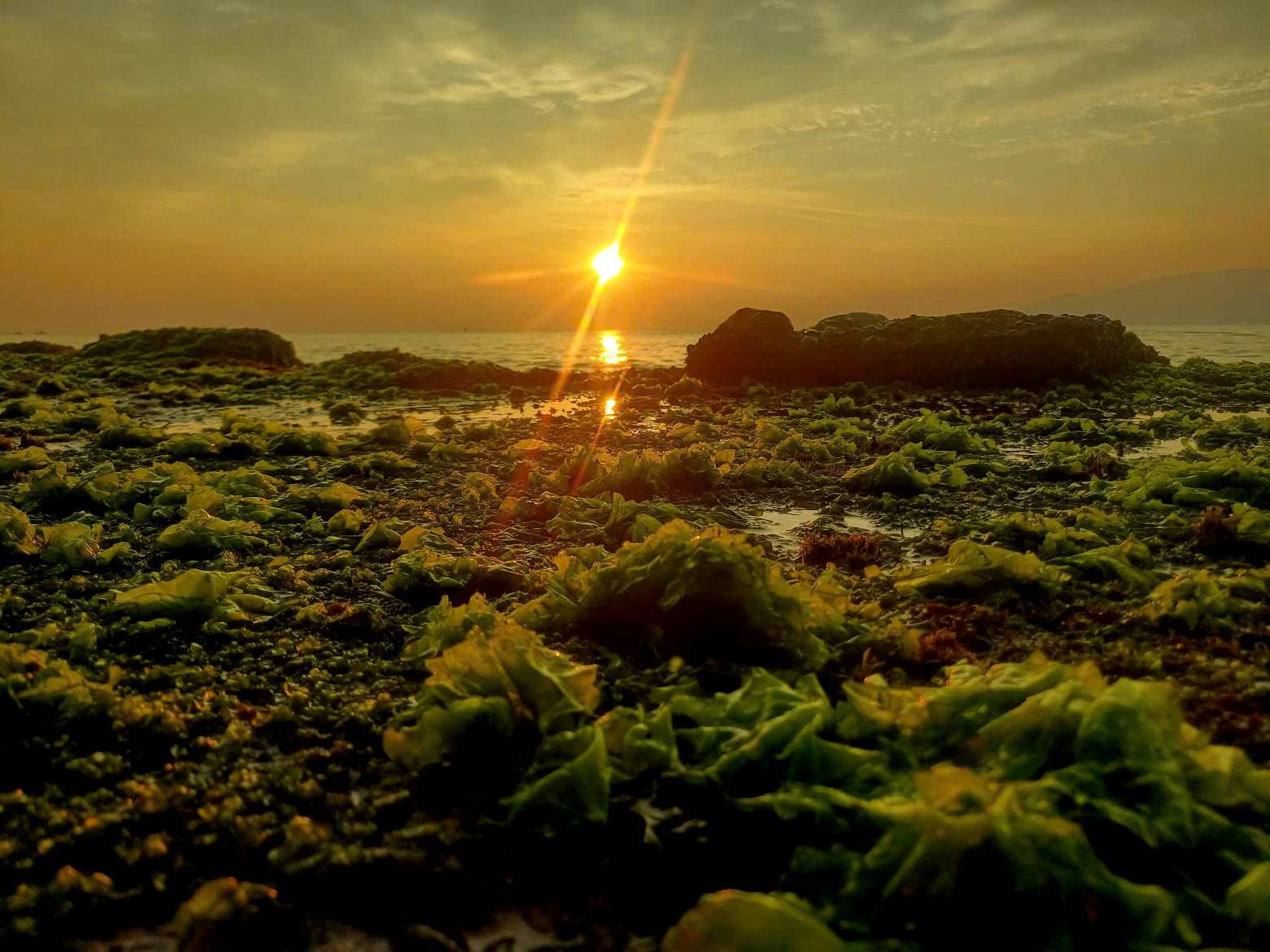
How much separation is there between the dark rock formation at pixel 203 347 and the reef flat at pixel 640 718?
26.8 meters

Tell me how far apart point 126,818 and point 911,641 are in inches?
125

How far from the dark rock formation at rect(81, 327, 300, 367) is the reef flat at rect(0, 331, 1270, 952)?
88.1ft

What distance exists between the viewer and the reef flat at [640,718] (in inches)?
84.7

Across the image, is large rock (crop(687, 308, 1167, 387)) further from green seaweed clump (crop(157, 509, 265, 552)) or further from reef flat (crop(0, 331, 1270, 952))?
green seaweed clump (crop(157, 509, 265, 552))

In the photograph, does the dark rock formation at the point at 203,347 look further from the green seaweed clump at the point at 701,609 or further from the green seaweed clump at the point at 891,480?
the green seaweed clump at the point at 701,609

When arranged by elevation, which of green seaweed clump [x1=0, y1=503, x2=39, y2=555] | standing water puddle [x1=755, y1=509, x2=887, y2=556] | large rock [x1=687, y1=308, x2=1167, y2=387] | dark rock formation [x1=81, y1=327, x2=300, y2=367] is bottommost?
standing water puddle [x1=755, y1=509, x2=887, y2=556]

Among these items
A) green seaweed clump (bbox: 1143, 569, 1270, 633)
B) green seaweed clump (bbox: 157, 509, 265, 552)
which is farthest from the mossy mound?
green seaweed clump (bbox: 1143, 569, 1270, 633)

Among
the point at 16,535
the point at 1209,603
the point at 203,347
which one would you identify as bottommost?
the point at 1209,603

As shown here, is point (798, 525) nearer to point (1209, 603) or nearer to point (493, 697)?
point (1209, 603)

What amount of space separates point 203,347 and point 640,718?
3486 centimetres

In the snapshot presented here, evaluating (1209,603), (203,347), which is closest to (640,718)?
(1209,603)

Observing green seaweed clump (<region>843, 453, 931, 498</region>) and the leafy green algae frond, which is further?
green seaweed clump (<region>843, 453, 931, 498</region>)

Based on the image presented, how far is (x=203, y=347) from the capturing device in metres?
32.8

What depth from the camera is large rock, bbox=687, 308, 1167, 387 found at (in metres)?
20.7
